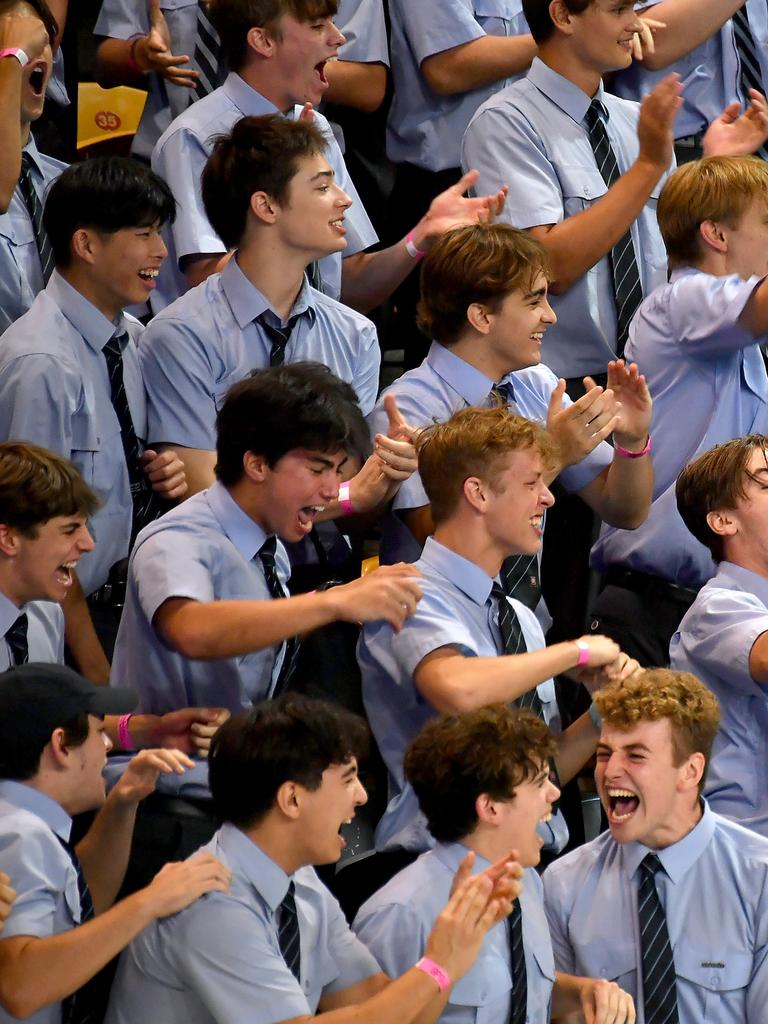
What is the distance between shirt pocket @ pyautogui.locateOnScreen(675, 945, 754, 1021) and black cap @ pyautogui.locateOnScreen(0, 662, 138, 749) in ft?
4.08

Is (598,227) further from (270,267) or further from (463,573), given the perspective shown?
(463,573)

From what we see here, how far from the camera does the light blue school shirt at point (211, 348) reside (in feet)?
A: 14.5

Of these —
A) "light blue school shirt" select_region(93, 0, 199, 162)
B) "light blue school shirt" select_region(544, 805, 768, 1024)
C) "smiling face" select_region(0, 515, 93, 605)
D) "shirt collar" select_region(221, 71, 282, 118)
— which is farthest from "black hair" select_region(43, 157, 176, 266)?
"light blue school shirt" select_region(544, 805, 768, 1024)

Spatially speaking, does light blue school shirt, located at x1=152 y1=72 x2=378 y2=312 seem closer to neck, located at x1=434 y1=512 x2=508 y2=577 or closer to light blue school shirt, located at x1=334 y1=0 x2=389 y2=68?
light blue school shirt, located at x1=334 y1=0 x2=389 y2=68

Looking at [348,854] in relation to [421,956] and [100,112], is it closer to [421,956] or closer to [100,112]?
[421,956]

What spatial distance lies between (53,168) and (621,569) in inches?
74.4

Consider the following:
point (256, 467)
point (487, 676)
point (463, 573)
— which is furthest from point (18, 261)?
point (487, 676)

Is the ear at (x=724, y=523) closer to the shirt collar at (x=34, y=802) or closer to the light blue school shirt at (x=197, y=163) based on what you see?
the light blue school shirt at (x=197, y=163)

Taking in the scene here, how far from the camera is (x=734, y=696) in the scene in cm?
415

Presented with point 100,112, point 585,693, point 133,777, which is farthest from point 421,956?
point 100,112

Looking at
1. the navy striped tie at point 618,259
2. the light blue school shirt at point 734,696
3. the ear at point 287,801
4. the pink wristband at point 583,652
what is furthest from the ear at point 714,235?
the ear at point 287,801

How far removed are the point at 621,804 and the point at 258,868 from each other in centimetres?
86

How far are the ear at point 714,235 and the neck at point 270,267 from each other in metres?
1.05

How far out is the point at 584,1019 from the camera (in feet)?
11.6
